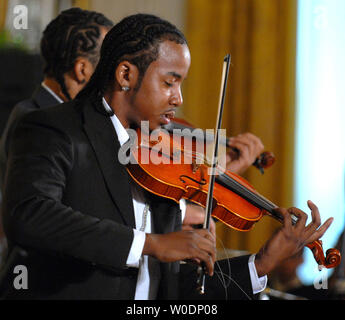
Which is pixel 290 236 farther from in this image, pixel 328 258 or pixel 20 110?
pixel 20 110

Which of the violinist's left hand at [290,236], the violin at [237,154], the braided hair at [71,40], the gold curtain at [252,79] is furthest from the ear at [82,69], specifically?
the gold curtain at [252,79]

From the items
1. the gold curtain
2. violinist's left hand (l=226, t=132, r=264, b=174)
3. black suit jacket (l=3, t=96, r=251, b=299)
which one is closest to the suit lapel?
black suit jacket (l=3, t=96, r=251, b=299)

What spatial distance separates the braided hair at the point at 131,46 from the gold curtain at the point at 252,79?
6.04ft

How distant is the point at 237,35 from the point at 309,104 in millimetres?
589

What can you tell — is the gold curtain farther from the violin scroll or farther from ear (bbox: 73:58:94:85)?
the violin scroll

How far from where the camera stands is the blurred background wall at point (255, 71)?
2953mm

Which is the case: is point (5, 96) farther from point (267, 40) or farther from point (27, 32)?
point (267, 40)

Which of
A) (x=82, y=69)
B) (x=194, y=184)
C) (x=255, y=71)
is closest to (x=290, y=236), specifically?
(x=194, y=184)

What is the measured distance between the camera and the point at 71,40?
167 centimetres

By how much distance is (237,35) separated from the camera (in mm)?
3174

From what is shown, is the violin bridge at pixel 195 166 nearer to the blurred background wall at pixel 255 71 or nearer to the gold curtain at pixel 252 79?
the blurred background wall at pixel 255 71

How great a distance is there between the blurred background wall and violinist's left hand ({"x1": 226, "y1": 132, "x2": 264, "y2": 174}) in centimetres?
114

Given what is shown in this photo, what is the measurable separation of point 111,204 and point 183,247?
0.22m
